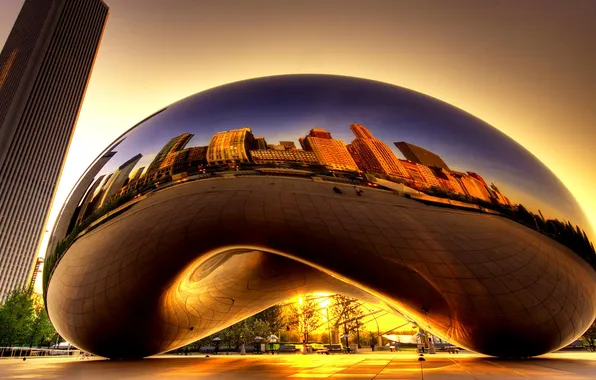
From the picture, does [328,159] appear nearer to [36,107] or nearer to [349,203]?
[349,203]

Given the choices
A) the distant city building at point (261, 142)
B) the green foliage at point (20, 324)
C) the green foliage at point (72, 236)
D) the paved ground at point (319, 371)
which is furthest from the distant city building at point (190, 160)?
the green foliage at point (20, 324)

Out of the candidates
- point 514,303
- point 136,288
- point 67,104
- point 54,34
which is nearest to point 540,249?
point 514,303

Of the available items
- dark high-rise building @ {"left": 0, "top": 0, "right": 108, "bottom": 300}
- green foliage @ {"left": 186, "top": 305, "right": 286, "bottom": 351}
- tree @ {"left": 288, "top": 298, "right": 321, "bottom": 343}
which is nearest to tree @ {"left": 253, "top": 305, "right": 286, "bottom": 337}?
green foliage @ {"left": 186, "top": 305, "right": 286, "bottom": 351}

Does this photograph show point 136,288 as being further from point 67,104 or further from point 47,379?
point 67,104

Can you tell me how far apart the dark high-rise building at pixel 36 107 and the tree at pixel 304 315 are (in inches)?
2888

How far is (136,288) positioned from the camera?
4.52 m

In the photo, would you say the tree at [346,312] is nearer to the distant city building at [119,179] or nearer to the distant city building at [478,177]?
the distant city building at [478,177]

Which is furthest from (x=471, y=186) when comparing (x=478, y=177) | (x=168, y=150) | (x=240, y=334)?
(x=240, y=334)

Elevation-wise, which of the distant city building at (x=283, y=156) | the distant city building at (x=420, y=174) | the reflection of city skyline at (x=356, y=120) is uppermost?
the reflection of city skyline at (x=356, y=120)

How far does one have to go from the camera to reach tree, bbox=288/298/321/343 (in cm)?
3453

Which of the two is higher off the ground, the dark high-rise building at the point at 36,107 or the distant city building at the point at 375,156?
the dark high-rise building at the point at 36,107

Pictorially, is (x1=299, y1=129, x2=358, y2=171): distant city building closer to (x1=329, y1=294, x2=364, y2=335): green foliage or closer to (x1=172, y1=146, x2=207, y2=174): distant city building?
(x1=172, y1=146, x2=207, y2=174): distant city building

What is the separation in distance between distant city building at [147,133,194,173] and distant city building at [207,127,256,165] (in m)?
0.37

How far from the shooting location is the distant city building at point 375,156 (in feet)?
11.5
